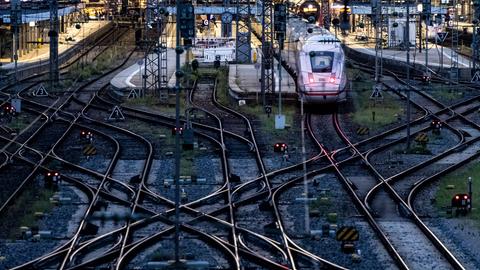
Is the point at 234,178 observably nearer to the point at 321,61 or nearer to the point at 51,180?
the point at 51,180

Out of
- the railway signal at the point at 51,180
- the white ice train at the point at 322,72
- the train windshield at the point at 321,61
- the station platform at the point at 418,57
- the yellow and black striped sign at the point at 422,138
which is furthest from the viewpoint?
the station platform at the point at 418,57

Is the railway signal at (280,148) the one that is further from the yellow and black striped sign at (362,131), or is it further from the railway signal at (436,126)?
the railway signal at (436,126)

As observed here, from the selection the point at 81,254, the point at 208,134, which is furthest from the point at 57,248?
the point at 208,134

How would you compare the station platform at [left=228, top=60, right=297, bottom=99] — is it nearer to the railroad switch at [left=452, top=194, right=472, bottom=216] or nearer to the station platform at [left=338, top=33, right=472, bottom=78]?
the station platform at [left=338, top=33, right=472, bottom=78]

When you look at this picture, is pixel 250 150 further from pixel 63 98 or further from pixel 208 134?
pixel 63 98

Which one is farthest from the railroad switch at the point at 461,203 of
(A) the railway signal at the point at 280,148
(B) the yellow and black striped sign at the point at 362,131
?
(B) the yellow and black striped sign at the point at 362,131

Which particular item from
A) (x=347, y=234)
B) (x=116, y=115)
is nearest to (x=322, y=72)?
(x=116, y=115)
